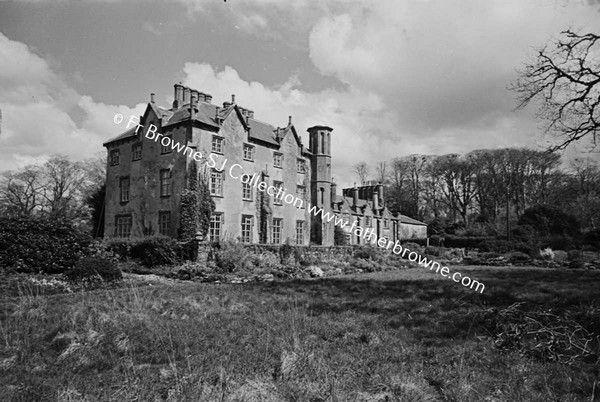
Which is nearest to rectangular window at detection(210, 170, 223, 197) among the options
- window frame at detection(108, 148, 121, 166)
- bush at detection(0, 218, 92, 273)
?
window frame at detection(108, 148, 121, 166)

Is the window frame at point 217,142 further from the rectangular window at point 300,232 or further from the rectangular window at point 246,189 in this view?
the rectangular window at point 300,232

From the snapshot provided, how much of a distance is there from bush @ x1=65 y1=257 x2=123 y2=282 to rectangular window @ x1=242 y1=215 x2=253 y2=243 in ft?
54.0

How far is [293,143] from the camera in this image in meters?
35.5

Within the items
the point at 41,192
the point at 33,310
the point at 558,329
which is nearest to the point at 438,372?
the point at 558,329

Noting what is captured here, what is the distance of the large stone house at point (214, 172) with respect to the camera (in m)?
28.3

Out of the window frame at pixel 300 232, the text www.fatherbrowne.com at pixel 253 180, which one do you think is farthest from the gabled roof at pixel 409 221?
the window frame at pixel 300 232

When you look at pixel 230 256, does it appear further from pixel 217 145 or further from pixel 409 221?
pixel 409 221

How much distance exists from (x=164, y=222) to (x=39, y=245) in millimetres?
11159

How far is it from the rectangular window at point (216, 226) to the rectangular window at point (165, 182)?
11.4 feet

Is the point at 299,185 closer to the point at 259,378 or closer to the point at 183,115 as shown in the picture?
the point at 183,115

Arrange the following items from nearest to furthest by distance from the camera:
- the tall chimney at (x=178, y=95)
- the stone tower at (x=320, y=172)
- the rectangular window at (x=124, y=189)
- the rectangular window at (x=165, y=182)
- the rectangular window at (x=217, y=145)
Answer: the rectangular window at (x=165, y=182)
the rectangular window at (x=217, y=145)
the rectangular window at (x=124, y=189)
the tall chimney at (x=178, y=95)
the stone tower at (x=320, y=172)

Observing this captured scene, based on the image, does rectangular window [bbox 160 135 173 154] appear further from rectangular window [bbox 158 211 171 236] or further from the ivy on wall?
rectangular window [bbox 158 211 171 236]

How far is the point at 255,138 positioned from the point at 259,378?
28160 mm

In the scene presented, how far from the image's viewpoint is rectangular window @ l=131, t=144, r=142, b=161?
3078 cm
